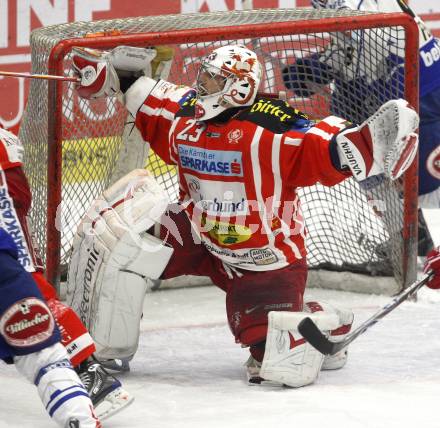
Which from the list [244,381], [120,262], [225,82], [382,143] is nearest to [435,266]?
[382,143]

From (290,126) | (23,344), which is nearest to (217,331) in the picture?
(290,126)

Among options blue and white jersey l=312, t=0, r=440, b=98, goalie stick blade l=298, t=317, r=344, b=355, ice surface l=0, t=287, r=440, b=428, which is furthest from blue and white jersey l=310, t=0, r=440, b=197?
goalie stick blade l=298, t=317, r=344, b=355

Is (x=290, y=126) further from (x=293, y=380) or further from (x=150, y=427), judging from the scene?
(x=150, y=427)

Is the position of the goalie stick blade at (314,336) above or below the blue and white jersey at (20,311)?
below

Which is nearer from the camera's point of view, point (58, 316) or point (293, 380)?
point (58, 316)

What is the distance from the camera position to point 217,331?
4582mm

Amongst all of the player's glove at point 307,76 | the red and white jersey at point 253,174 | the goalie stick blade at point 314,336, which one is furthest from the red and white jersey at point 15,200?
the player's glove at point 307,76

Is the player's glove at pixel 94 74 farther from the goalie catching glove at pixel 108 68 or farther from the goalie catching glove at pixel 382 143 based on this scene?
the goalie catching glove at pixel 382 143

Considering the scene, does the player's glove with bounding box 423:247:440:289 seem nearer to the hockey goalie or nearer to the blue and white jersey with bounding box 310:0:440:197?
the hockey goalie

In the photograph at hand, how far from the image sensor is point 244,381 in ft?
13.0

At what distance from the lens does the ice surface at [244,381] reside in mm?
3492

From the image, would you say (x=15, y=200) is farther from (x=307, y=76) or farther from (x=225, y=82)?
(x=307, y=76)

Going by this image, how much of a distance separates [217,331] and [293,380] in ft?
2.56

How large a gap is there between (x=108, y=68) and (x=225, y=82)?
1.51ft
